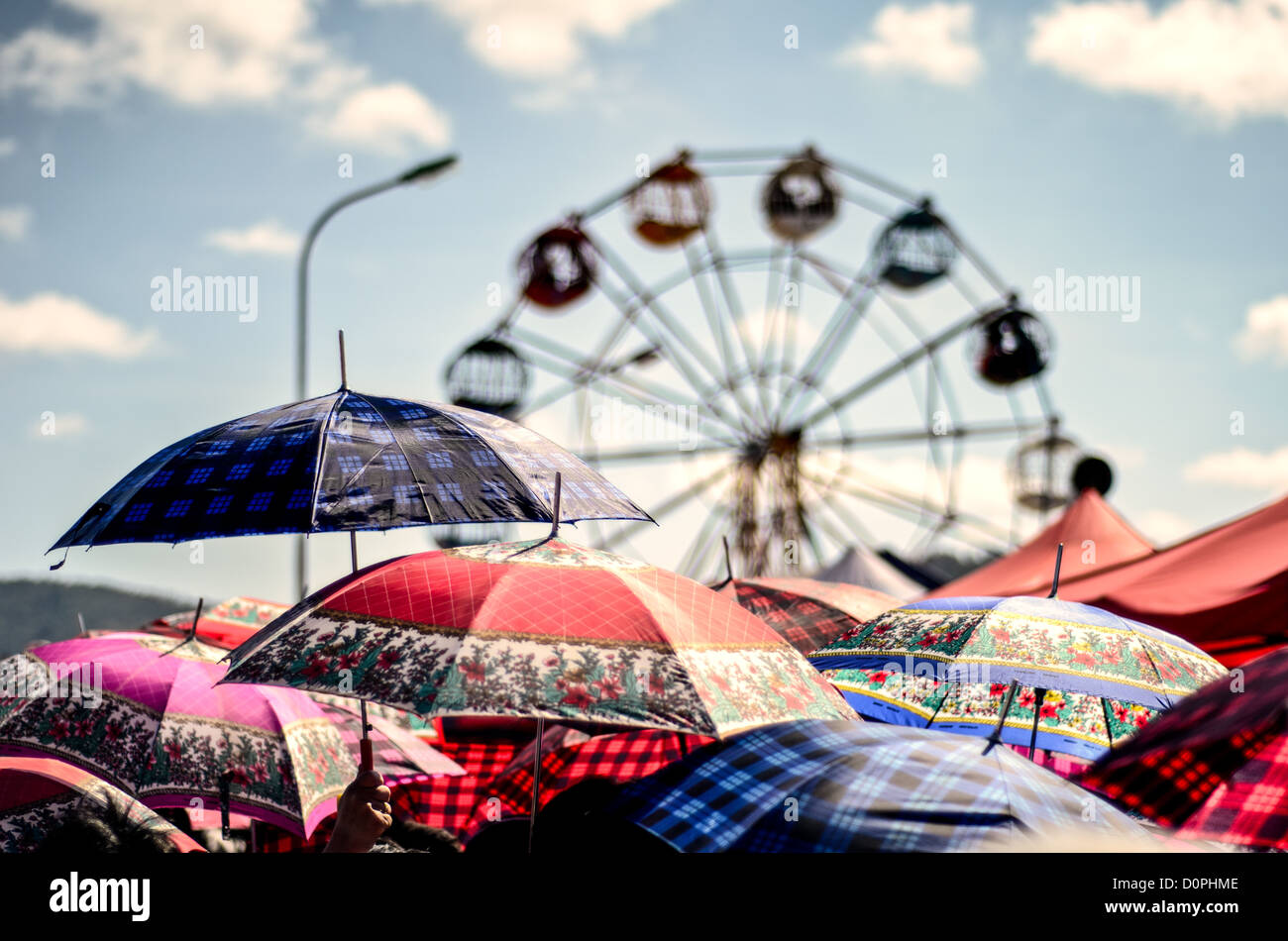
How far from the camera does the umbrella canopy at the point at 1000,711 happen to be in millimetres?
5246

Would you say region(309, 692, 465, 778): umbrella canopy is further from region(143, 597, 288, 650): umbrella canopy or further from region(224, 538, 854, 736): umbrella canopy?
region(143, 597, 288, 650): umbrella canopy

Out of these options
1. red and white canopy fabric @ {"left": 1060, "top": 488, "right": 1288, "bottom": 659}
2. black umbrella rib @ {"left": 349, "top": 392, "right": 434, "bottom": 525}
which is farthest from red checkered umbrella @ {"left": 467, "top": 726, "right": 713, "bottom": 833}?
red and white canopy fabric @ {"left": 1060, "top": 488, "right": 1288, "bottom": 659}

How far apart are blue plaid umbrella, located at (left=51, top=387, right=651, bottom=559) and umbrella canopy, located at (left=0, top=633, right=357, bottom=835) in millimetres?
673

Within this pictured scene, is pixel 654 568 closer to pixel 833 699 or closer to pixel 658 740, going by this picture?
pixel 833 699

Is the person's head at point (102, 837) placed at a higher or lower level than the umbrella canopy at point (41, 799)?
higher

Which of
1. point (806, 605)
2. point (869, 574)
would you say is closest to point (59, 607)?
point (869, 574)

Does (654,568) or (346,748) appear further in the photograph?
Answer: (346,748)

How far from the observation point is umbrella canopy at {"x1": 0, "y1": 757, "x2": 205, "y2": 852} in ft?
10.1

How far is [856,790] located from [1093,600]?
569 cm

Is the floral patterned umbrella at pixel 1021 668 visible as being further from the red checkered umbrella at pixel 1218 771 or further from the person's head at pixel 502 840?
the person's head at pixel 502 840

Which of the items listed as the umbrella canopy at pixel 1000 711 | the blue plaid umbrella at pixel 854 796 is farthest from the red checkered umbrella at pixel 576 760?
the blue plaid umbrella at pixel 854 796

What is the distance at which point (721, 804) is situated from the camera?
2.72 meters
